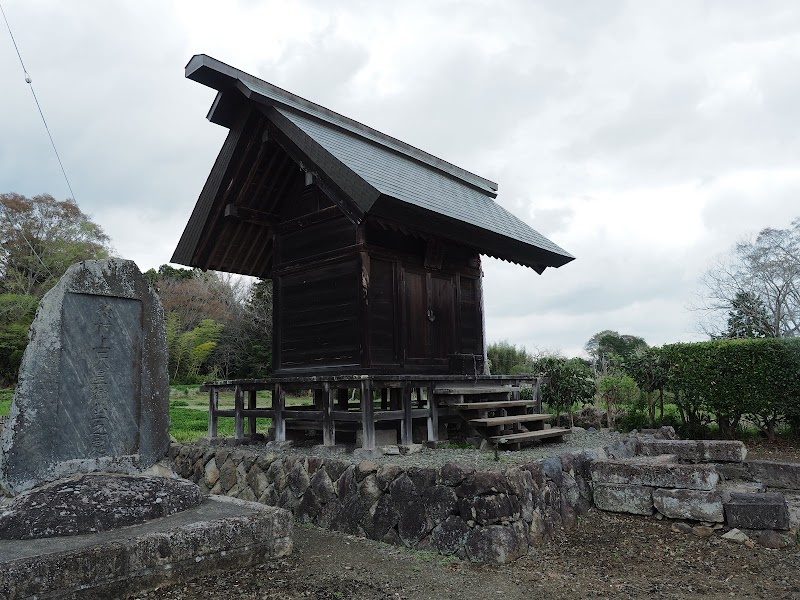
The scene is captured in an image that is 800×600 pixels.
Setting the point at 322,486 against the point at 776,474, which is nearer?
the point at 322,486

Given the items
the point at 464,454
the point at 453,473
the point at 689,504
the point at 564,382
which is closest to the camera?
the point at 453,473

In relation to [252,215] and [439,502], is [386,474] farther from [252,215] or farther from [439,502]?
[252,215]

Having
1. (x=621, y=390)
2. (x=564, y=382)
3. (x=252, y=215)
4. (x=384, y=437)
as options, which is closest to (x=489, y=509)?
(x=384, y=437)

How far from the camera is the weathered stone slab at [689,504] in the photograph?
5.97 metres

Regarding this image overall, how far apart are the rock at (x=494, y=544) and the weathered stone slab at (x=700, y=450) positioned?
450cm

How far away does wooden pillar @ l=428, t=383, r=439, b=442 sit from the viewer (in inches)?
305

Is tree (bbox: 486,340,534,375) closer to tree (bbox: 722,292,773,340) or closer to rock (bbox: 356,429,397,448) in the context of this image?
tree (bbox: 722,292,773,340)

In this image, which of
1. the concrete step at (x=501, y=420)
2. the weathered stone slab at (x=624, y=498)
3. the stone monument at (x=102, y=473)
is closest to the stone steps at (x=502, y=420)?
the concrete step at (x=501, y=420)

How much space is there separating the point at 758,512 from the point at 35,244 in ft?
120

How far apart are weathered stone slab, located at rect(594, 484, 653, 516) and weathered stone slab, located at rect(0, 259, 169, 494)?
4.99 meters

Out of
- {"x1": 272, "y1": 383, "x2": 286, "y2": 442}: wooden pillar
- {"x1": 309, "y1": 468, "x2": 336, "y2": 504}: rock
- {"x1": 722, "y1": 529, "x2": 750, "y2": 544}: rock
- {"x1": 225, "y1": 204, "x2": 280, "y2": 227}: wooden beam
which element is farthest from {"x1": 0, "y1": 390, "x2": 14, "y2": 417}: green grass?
{"x1": 722, "y1": 529, "x2": 750, "y2": 544}: rock

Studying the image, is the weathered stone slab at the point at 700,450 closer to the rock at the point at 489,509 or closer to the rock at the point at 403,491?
the rock at the point at 489,509

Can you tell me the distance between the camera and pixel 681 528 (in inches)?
236

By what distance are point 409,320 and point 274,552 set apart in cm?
473
